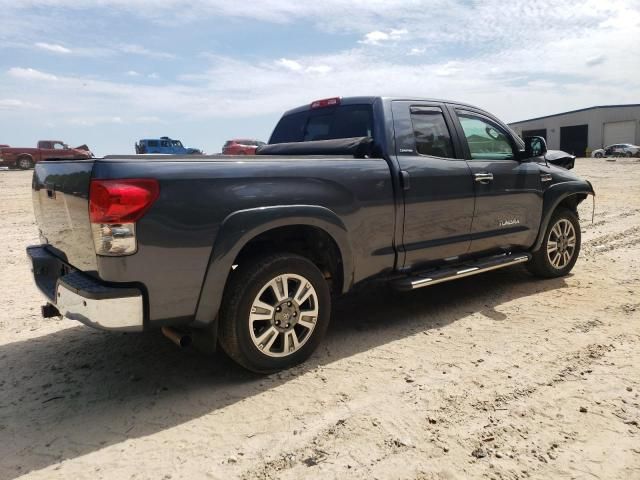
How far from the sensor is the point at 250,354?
321 centimetres

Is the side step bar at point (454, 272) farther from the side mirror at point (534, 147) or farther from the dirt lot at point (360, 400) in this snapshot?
the side mirror at point (534, 147)

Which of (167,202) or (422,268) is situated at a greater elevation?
(167,202)

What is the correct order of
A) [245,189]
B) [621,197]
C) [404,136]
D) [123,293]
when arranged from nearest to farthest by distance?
[123,293], [245,189], [404,136], [621,197]

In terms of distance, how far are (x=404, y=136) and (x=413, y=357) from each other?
1747 millimetres

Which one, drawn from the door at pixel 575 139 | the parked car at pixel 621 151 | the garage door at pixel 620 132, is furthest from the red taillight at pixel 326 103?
the door at pixel 575 139

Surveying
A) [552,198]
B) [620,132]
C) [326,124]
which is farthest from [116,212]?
[620,132]

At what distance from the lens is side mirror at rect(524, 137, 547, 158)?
5.09m

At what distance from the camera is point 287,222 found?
3.26m

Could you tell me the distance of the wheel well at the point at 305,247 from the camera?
132 inches

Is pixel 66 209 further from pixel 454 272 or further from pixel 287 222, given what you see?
pixel 454 272

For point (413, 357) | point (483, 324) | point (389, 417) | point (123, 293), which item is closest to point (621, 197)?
point (483, 324)

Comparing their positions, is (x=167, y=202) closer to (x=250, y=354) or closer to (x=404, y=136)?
(x=250, y=354)

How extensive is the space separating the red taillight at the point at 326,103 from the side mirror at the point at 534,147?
79.0 inches

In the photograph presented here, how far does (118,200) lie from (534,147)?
4092mm
